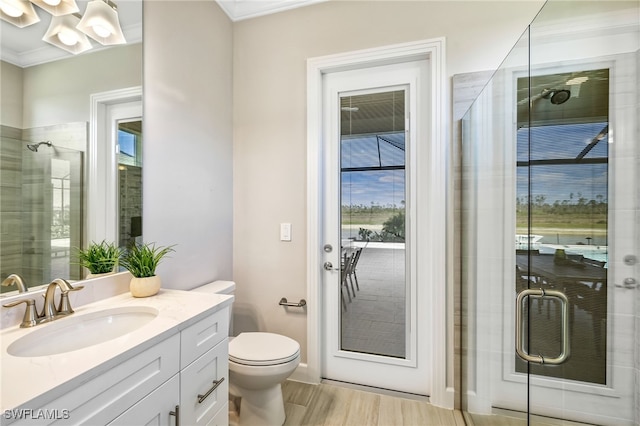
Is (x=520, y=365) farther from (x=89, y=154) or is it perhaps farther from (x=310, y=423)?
(x=89, y=154)

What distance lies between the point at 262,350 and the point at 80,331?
2.78 ft

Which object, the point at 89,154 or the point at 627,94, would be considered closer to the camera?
the point at 627,94

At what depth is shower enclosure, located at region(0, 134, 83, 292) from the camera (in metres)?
1.01

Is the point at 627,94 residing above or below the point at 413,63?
below

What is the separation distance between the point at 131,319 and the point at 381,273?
144 cm

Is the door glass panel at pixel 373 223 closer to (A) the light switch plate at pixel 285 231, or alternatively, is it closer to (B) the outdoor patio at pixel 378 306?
(B) the outdoor patio at pixel 378 306

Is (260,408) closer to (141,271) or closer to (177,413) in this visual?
(177,413)

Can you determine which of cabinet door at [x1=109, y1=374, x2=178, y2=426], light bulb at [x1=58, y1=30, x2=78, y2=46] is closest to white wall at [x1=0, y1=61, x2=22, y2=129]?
light bulb at [x1=58, y1=30, x2=78, y2=46]

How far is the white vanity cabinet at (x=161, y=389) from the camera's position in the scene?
708mm

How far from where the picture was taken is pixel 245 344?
1699 mm

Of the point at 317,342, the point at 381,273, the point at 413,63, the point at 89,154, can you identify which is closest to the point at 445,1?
the point at 413,63

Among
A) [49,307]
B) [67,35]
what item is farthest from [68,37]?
[49,307]

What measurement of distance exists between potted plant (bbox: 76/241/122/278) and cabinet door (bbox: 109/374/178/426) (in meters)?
0.63

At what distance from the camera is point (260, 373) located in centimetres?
151
